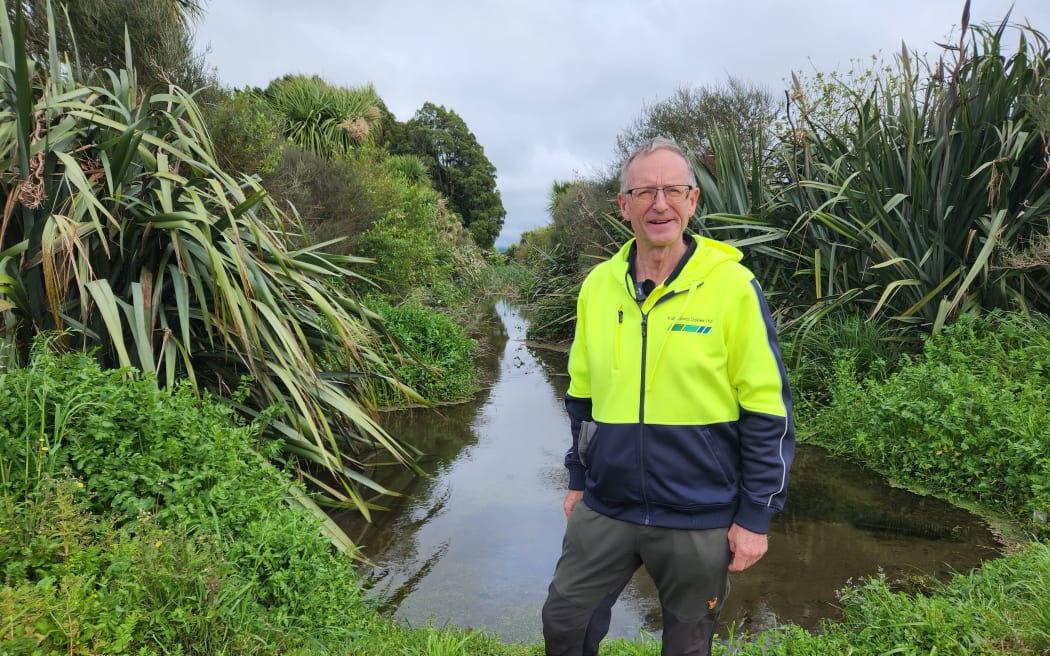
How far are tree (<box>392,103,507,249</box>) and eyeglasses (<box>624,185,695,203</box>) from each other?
3549 centimetres

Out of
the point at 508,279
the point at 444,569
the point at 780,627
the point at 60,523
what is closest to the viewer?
the point at 60,523

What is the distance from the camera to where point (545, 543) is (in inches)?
161

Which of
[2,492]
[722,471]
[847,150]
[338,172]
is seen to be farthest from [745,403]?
[338,172]

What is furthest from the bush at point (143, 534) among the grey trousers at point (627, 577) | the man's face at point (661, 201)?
the man's face at point (661, 201)

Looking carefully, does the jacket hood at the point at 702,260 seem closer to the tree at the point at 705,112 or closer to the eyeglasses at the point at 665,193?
the eyeglasses at the point at 665,193

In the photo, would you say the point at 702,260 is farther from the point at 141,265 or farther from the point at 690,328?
the point at 141,265

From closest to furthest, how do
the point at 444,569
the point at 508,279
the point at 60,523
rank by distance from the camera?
the point at 60,523, the point at 444,569, the point at 508,279

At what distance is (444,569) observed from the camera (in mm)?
3705

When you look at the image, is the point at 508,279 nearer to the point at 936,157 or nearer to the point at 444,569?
the point at 936,157

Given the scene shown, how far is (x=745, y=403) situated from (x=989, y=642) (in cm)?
Result: 136

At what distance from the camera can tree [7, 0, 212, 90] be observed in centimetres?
779

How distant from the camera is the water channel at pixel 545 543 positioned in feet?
10.7

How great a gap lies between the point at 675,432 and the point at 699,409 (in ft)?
0.31

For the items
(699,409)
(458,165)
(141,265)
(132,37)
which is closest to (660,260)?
(699,409)
